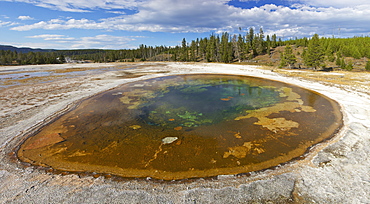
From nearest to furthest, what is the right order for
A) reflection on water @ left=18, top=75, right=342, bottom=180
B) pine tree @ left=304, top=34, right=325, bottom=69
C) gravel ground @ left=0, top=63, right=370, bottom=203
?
1. gravel ground @ left=0, top=63, right=370, bottom=203
2. reflection on water @ left=18, top=75, right=342, bottom=180
3. pine tree @ left=304, top=34, right=325, bottom=69

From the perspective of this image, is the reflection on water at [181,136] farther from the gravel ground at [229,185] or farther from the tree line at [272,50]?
the tree line at [272,50]

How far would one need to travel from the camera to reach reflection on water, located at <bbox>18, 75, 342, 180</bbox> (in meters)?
6.53

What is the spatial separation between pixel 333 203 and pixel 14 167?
10251 millimetres

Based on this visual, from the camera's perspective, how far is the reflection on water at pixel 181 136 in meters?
6.53

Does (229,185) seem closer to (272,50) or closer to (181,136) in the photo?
(181,136)

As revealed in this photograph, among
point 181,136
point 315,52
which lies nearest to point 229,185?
point 181,136

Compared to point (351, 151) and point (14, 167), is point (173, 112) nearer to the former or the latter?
point (14, 167)

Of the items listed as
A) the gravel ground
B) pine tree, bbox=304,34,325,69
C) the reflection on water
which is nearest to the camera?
the gravel ground

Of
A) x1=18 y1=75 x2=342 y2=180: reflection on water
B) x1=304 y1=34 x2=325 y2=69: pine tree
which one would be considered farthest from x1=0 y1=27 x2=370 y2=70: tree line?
x1=18 y1=75 x2=342 y2=180: reflection on water

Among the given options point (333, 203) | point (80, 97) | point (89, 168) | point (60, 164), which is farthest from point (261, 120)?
point (80, 97)

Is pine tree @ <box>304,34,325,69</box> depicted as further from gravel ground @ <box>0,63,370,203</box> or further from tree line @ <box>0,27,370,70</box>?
gravel ground @ <box>0,63,370,203</box>

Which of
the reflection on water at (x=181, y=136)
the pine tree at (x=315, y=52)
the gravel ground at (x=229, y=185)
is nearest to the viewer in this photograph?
the gravel ground at (x=229, y=185)

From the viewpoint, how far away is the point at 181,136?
8.80 m

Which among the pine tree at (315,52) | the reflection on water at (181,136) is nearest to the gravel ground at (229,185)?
the reflection on water at (181,136)
